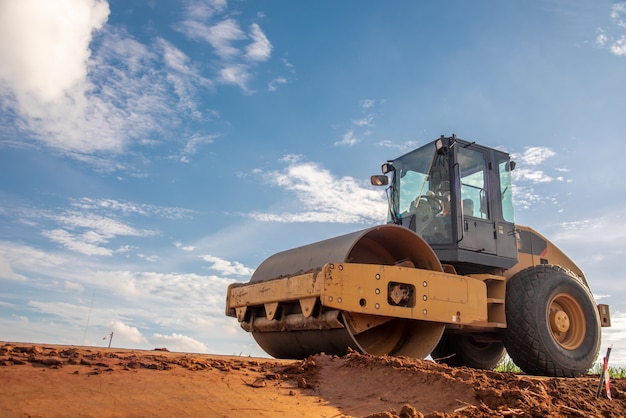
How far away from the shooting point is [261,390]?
3.49 metres

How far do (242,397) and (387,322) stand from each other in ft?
10.0

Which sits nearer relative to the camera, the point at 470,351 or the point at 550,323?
the point at 550,323

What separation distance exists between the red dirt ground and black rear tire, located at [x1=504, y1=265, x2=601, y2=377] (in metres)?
2.53

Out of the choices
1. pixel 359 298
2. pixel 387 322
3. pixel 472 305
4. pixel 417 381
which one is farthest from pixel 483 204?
pixel 417 381

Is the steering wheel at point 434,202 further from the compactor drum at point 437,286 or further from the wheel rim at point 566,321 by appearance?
the wheel rim at point 566,321

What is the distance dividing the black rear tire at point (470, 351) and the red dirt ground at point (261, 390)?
4.37 metres

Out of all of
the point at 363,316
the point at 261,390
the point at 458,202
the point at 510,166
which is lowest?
the point at 261,390

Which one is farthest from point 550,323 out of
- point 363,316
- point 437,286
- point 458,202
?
point 363,316

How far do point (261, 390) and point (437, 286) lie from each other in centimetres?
274

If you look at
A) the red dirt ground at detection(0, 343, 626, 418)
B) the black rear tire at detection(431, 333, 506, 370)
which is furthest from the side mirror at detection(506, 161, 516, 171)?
the red dirt ground at detection(0, 343, 626, 418)

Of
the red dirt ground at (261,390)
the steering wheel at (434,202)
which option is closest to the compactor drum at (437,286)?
the steering wheel at (434,202)

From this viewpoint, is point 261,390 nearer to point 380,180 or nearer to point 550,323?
point 380,180

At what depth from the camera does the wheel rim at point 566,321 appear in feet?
24.1

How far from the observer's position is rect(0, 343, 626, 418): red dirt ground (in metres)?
2.88
